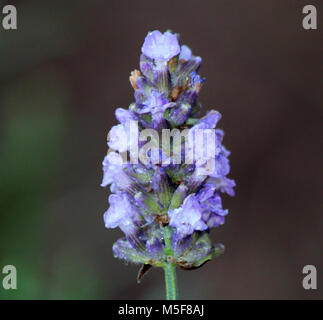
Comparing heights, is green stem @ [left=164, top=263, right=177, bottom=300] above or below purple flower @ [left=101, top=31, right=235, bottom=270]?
below

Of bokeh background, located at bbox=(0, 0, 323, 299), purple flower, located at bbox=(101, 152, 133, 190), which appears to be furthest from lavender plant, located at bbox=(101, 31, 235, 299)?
bokeh background, located at bbox=(0, 0, 323, 299)

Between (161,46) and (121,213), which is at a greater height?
(161,46)

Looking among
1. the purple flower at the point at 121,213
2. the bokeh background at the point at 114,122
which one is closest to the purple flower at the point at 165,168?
the purple flower at the point at 121,213

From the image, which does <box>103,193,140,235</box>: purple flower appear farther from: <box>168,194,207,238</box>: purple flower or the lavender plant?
<box>168,194,207,238</box>: purple flower

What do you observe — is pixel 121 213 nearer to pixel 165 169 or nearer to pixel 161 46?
pixel 165 169

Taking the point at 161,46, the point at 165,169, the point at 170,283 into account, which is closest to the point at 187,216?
the point at 165,169

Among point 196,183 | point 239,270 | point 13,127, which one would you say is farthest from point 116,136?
point 239,270
